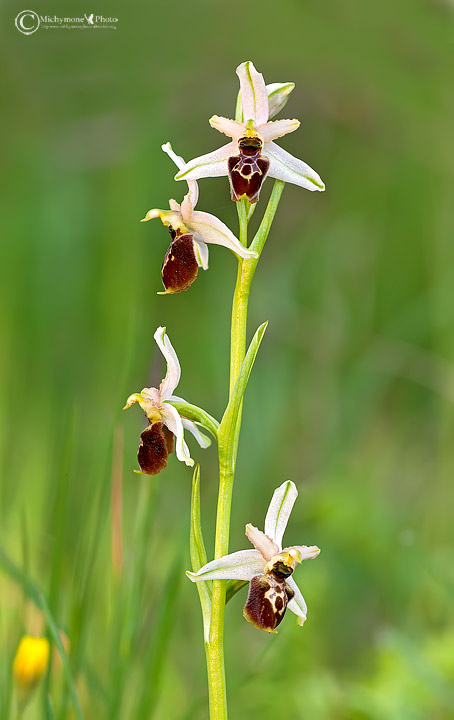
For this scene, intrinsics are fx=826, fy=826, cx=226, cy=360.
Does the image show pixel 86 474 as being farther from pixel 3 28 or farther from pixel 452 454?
pixel 3 28

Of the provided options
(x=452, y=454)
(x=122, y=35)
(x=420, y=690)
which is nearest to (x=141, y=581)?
(x=420, y=690)

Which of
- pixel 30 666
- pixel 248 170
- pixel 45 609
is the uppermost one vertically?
pixel 248 170

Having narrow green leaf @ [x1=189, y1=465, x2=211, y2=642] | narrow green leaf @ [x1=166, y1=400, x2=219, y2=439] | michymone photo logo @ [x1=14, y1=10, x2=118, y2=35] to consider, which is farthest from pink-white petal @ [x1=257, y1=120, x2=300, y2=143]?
michymone photo logo @ [x1=14, y1=10, x2=118, y2=35]

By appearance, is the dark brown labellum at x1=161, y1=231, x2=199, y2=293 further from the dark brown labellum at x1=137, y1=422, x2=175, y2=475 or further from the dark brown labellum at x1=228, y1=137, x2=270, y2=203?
the dark brown labellum at x1=137, y1=422, x2=175, y2=475

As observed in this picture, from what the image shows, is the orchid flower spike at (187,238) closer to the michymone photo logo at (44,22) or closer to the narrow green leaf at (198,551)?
the narrow green leaf at (198,551)

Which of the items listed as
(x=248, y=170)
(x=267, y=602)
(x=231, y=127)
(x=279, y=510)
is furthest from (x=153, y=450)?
(x=231, y=127)

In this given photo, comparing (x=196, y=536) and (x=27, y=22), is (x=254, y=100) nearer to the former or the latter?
(x=196, y=536)

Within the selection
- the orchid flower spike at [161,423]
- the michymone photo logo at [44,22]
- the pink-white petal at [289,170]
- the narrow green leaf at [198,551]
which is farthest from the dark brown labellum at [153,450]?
the michymone photo logo at [44,22]
